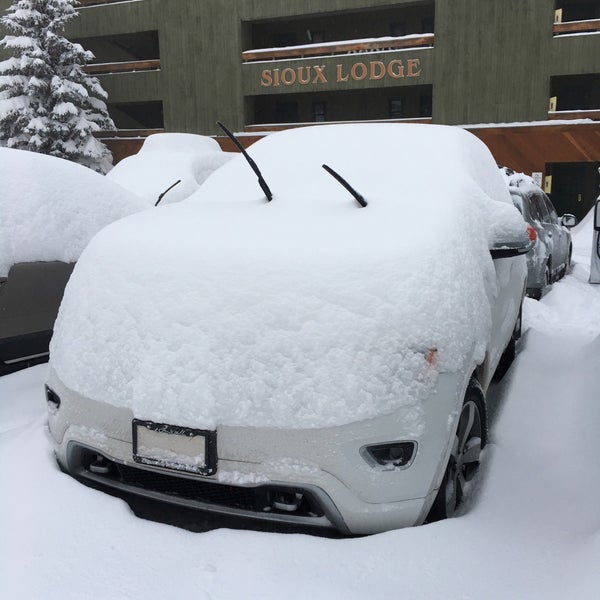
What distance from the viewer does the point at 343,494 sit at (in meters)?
2.05

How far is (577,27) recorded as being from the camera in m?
20.7

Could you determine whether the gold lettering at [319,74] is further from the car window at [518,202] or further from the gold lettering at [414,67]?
the car window at [518,202]

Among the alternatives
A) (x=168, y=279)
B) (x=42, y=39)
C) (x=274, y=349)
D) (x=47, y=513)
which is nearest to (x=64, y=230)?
(x=168, y=279)

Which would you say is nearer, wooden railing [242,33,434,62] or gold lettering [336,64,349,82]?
wooden railing [242,33,434,62]

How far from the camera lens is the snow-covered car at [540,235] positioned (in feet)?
22.6

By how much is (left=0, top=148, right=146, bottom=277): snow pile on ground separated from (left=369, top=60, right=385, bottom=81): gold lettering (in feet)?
68.4

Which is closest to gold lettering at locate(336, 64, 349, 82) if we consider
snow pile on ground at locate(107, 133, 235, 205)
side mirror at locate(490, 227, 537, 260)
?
snow pile on ground at locate(107, 133, 235, 205)

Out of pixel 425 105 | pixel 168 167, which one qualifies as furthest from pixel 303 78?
pixel 168 167

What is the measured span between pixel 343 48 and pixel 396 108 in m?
3.36

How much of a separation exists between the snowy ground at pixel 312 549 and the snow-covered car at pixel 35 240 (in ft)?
3.31

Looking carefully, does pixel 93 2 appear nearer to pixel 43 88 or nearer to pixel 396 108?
pixel 43 88

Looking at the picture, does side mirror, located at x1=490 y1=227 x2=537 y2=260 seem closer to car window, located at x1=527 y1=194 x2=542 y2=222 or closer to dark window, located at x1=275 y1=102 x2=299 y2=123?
car window, located at x1=527 y1=194 x2=542 y2=222

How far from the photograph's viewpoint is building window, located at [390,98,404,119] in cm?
2481

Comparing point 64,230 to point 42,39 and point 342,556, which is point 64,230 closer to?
point 342,556
